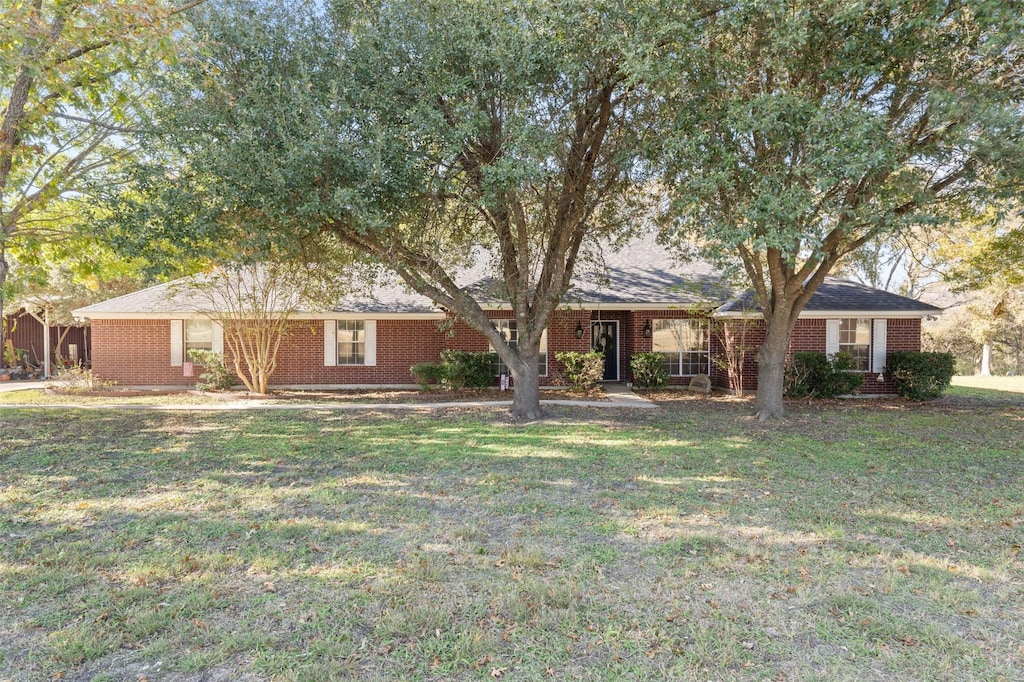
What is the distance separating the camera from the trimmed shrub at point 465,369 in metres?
15.0

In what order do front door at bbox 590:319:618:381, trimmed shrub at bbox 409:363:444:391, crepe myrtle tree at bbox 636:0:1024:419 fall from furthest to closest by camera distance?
front door at bbox 590:319:618:381 → trimmed shrub at bbox 409:363:444:391 → crepe myrtle tree at bbox 636:0:1024:419

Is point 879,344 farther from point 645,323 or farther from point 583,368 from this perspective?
point 583,368

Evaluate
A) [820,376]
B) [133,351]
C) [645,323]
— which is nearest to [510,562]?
[645,323]

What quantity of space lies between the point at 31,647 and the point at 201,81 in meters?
7.70

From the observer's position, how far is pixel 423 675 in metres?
2.93

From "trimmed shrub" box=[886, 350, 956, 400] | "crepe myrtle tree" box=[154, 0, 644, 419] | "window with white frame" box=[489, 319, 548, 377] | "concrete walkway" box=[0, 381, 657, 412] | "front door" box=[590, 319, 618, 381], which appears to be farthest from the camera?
"front door" box=[590, 319, 618, 381]

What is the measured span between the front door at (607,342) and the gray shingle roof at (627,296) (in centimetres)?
145

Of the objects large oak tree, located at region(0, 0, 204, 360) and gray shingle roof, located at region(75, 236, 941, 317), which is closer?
large oak tree, located at region(0, 0, 204, 360)

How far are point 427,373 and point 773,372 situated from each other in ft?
27.9

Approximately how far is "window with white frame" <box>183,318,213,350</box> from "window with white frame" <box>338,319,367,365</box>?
3.74 m

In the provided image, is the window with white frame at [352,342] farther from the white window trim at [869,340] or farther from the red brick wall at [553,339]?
the white window trim at [869,340]

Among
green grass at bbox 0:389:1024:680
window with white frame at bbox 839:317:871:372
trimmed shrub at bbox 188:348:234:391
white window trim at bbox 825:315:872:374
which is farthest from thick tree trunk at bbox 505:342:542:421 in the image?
window with white frame at bbox 839:317:871:372

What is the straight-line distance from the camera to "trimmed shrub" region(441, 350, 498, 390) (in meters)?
15.0

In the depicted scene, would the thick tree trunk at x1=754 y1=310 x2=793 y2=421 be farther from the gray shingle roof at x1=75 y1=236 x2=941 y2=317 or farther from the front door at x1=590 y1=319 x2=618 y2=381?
the front door at x1=590 y1=319 x2=618 y2=381
